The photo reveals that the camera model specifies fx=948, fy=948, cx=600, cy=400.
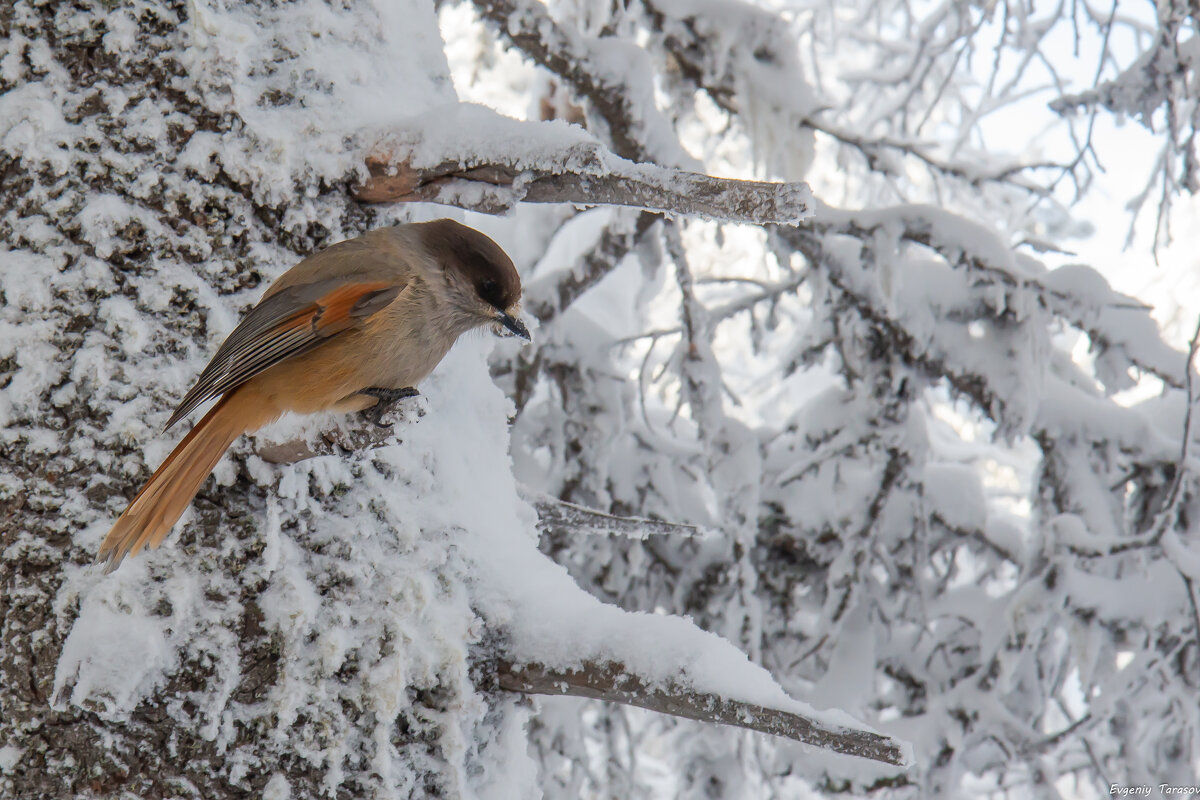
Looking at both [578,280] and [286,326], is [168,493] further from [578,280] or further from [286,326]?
[578,280]

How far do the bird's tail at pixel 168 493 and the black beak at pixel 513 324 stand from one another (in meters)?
0.65

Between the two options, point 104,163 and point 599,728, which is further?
point 599,728

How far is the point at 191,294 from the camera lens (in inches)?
62.2

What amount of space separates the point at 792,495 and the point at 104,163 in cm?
265

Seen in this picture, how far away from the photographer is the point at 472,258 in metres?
1.88

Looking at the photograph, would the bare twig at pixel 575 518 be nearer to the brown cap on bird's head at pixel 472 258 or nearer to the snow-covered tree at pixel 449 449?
the snow-covered tree at pixel 449 449

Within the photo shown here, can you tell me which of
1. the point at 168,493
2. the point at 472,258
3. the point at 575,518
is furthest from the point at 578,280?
the point at 168,493

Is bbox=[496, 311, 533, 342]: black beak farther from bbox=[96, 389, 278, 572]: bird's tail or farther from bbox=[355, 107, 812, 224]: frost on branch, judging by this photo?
bbox=[96, 389, 278, 572]: bird's tail

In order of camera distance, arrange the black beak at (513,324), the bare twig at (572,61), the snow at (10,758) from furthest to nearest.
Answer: the bare twig at (572,61) < the black beak at (513,324) < the snow at (10,758)

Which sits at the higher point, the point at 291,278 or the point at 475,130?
the point at 475,130

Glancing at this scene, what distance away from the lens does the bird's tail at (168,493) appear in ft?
4.42

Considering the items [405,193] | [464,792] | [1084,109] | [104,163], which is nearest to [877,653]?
[1084,109]

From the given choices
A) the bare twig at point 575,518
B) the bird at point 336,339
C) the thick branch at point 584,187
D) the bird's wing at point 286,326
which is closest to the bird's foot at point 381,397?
the bird at point 336,339

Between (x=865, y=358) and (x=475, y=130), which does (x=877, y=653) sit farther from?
(x=475, y=130)
